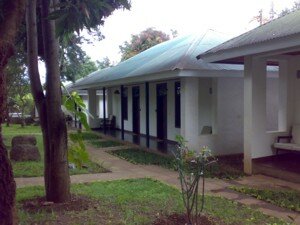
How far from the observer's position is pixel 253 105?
30.8ft

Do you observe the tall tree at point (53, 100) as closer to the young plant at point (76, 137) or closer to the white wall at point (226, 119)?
the young plant at point (76, 137)

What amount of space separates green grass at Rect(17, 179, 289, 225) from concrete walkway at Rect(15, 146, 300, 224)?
0.38 meters

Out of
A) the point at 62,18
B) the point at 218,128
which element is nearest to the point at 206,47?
the point at 218,128

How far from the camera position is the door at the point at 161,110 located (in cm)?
1612

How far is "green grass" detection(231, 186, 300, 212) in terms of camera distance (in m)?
6.47

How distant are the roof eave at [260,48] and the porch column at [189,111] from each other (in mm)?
1606

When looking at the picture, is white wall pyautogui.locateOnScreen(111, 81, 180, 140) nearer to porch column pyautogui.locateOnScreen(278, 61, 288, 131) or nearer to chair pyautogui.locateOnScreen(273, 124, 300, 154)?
porch column pyautogui.locateOnScreen(278, 61, 288, 131)

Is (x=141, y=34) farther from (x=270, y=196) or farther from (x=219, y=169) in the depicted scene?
(x=270, y=196)

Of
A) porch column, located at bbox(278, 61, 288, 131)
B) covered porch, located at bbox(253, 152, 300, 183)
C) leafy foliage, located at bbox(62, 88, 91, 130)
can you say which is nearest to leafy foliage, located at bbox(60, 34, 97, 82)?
porch column, located at bbox(278, 61, 288, 131)

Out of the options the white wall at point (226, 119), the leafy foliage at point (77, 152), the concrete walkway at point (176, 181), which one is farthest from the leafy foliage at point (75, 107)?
the white wall at point (226, 119)

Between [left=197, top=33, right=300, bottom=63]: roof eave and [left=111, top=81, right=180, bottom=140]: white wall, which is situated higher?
[left=197, top=33, right=300, bottom=63]: roof eave

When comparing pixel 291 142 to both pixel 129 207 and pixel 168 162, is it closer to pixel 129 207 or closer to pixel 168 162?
pixel 168 162

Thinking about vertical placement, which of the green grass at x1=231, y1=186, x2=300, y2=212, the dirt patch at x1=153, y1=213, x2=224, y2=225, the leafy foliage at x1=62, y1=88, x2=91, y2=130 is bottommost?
the green grass at x1=231, y1=186, x2=300, y2=212

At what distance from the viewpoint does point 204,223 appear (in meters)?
5.08
